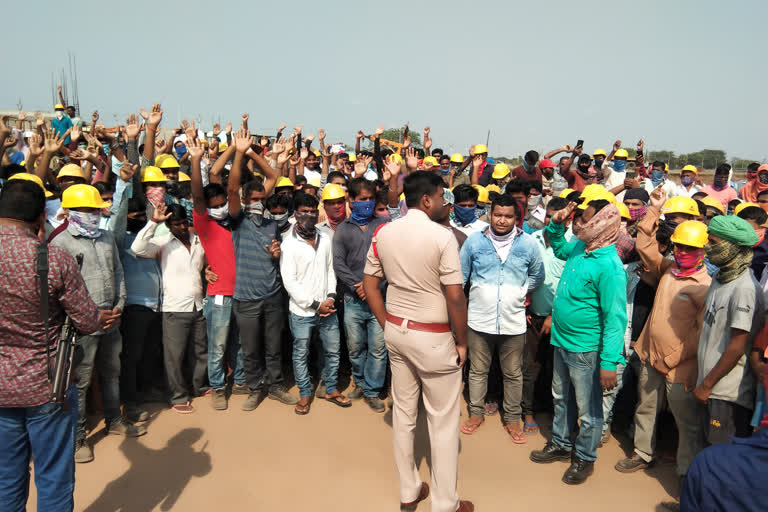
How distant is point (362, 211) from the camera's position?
16.9ft

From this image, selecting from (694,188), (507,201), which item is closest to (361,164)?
(507,201)

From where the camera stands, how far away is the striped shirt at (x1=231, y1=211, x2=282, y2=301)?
16.5 ft

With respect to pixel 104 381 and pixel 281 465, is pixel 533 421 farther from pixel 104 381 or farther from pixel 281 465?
pixel 104 381

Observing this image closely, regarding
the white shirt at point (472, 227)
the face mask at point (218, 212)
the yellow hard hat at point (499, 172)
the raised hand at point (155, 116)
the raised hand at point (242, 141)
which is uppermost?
the raised hand at point (155, 116)

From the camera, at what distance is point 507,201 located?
4570 millimetres

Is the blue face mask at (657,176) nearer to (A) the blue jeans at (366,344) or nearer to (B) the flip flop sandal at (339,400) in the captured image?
(A) the blue jeans at (366,344)

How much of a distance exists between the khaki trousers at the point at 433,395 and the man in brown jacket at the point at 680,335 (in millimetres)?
1825

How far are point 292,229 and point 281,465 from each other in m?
2.29

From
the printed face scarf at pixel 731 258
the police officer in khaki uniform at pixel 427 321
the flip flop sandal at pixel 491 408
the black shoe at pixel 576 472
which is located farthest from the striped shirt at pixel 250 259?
the printed face scarf at pixel 731 258

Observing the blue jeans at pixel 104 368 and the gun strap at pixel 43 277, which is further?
the blue jeans at pixel 104 368

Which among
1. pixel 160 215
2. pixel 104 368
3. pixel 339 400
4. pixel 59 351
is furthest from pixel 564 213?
pixel 104 368

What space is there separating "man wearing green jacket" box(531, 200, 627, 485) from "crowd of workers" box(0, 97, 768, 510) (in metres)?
0.02

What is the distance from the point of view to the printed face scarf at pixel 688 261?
12.4 feet

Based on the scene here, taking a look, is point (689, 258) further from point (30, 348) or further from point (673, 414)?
point (30, 348)
